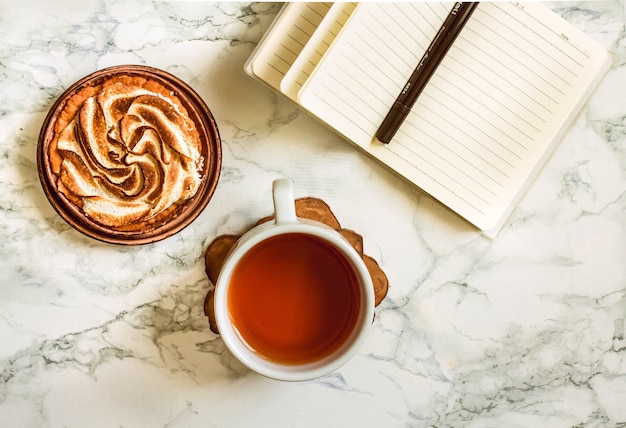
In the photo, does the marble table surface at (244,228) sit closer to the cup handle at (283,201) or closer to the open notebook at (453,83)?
the open notebook at (453,83)

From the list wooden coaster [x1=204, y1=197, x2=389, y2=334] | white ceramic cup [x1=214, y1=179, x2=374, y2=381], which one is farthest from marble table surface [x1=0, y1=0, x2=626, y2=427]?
white ceramic cup [x1=214, y1=179, x2=374, y2=381]

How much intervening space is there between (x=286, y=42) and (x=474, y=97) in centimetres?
26

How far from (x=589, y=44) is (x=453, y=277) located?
370 millimetres

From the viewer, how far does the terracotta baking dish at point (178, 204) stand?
810mm

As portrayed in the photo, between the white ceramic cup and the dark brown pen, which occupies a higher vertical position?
the dark brown pen

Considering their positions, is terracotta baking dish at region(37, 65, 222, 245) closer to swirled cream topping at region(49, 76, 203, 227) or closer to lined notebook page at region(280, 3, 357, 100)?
swirled cream topping at region(49, 76, 203, 227)

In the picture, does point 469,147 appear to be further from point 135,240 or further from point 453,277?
point 135,240

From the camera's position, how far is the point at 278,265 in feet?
2.69

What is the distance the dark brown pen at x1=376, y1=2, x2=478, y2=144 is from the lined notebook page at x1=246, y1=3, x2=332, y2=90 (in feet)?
0.48

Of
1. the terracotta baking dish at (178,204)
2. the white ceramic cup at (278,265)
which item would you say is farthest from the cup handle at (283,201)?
the terracotta baking dish at (178,204)

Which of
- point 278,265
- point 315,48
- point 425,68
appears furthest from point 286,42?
point 278,265

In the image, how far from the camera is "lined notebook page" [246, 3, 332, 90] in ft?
2.75

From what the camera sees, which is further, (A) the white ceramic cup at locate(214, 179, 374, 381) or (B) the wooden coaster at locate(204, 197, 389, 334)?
(B) the wooden coaster at locate(204, 197, 389, 334)

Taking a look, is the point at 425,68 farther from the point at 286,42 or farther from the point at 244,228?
the point at 244,228
